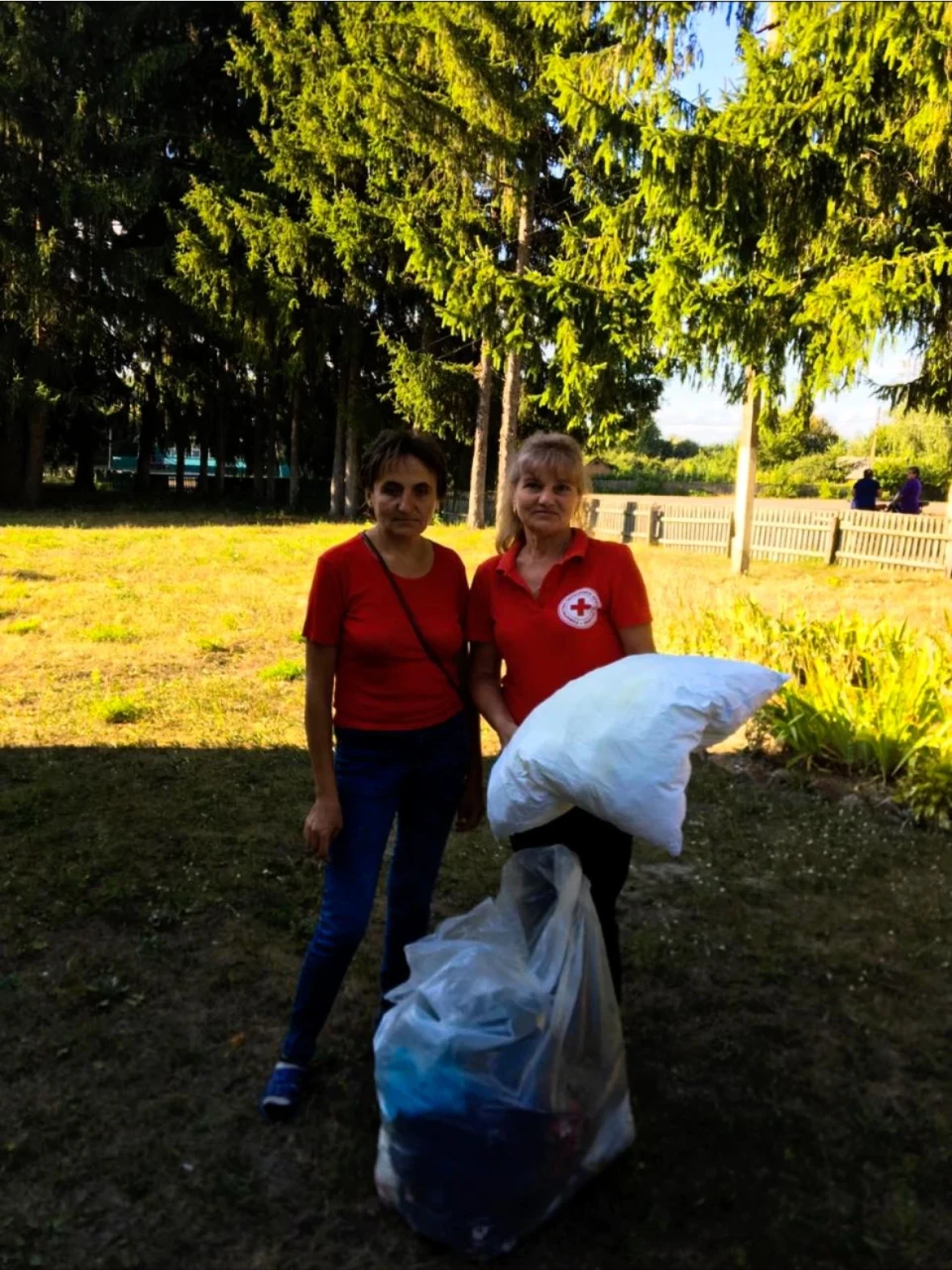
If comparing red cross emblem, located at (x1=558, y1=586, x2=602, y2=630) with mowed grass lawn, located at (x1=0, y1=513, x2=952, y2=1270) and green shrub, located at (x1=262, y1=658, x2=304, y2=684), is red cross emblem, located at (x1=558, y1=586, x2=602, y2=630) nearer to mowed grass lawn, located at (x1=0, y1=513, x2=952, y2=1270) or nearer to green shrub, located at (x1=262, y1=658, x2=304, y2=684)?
mowed grass lawn, located at (x1=0, y1=513, x2=952, y2=1270)

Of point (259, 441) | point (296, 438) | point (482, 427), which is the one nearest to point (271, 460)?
point (259, 441)

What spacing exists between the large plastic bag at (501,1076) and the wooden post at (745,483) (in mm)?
10865

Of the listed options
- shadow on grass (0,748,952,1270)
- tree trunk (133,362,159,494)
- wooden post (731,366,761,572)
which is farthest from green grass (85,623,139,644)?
tree trunk (133,362,159,494)

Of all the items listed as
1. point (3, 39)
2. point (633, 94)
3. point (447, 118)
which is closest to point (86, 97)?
point (3, 39)

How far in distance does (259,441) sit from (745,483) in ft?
64.4

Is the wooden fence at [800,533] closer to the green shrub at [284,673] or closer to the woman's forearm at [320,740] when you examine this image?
the green shrub at [284,673]

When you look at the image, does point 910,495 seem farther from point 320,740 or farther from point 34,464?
point 34,464

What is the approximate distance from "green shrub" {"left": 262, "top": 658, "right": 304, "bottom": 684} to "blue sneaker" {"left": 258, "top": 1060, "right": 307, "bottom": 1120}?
4548mm

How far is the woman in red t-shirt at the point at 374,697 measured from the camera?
7.37 feet

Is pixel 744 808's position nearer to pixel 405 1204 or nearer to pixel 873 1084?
pixel 873 1084

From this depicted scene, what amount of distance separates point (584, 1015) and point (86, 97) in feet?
80.0

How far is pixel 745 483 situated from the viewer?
41.5 feet

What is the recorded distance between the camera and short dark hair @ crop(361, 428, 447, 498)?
2281mm

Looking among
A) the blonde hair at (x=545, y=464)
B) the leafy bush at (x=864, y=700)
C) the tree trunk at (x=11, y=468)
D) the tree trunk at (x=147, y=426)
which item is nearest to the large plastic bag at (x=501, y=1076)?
the blonde hair at (x=545, y=464)
